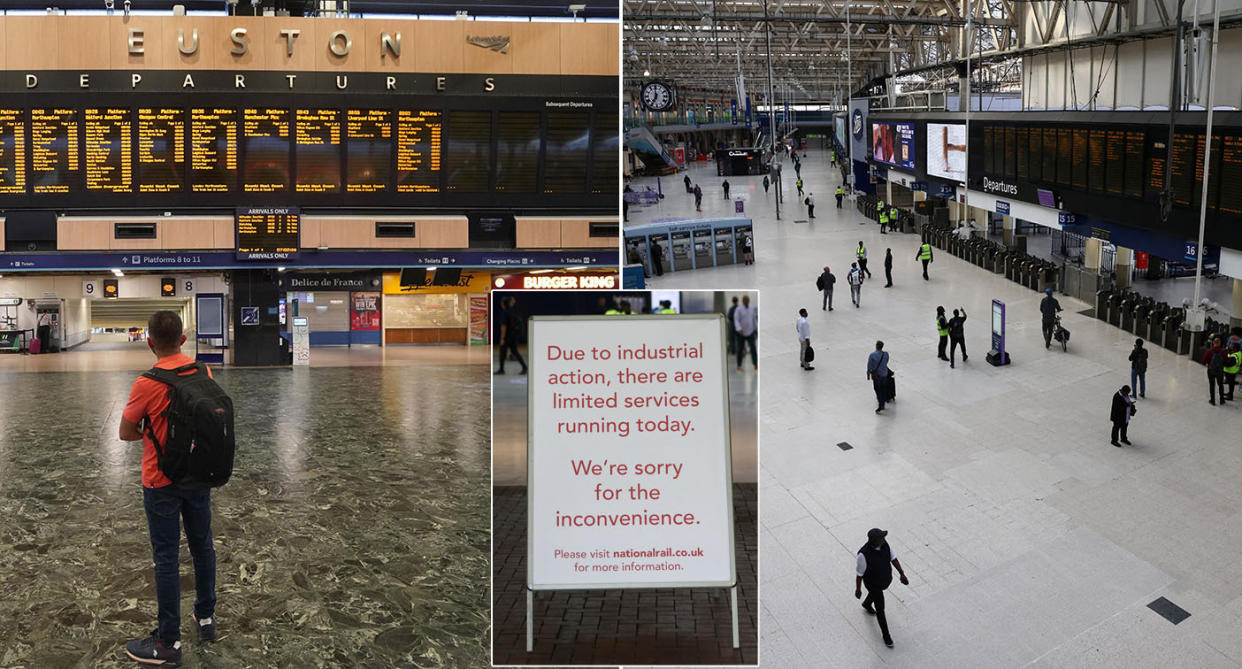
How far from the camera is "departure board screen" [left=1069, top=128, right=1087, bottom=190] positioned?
2095 centimetres

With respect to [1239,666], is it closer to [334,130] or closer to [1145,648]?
[1145,648]

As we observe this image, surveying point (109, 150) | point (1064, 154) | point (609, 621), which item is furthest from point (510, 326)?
point (1064, 154)

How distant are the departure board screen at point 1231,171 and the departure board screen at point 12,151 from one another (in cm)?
1739

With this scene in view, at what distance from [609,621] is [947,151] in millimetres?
29082

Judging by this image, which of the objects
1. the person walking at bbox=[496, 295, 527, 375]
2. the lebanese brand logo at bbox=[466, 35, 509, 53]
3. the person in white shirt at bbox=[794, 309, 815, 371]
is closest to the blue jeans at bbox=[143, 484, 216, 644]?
the person walking at bbox=[496, 295, 527, 375]

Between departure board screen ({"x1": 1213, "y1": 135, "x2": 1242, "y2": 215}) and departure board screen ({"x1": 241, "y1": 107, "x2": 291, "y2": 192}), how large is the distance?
46.0 feet

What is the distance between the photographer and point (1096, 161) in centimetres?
2042

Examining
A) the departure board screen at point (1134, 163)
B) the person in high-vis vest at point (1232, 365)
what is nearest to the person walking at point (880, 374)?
the person in high-vis vest at point (1232, 365)

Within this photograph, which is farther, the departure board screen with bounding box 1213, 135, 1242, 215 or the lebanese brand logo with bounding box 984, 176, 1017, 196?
the lebanese brand logo with bounding box 984, 176, 1017, 196

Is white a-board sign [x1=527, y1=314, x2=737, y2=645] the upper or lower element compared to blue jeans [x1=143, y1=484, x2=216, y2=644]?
upper

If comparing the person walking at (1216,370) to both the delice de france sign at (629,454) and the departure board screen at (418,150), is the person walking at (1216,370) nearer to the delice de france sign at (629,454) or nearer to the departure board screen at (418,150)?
the departure board screen at (418,150)

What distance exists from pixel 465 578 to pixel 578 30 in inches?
371

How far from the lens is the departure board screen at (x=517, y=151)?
45.3 ft

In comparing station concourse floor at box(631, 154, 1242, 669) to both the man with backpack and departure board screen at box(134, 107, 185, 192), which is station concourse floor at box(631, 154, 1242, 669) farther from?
departure board screen at box(134, 107, 185, 192)
